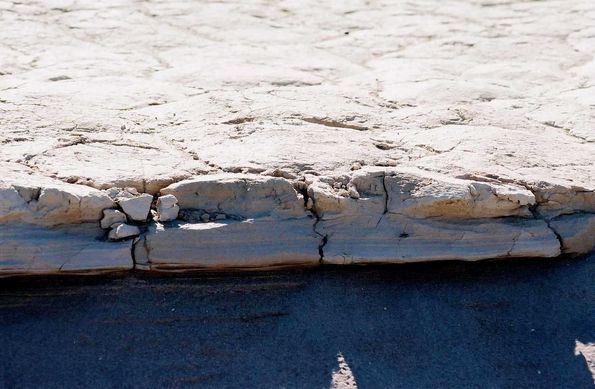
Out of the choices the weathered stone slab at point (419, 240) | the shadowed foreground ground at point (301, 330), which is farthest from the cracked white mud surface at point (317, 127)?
the shadowed foreground ground at point (301, 330)

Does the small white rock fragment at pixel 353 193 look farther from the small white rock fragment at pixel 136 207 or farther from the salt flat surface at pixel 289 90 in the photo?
the small white rock fragment at pixel 136 207

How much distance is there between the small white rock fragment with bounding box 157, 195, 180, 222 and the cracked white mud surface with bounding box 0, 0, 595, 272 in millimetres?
58

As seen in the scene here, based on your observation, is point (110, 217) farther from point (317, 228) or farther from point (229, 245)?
point (317, 228)

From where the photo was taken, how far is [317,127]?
8.54 ft

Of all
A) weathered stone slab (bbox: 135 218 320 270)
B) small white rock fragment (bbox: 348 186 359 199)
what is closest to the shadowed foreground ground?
weathered stone slab (bbox: 135 218 320 270)

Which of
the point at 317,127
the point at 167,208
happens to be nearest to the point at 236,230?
the point at 167,208

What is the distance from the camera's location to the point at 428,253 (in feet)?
7.16

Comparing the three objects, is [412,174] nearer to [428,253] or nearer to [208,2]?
[428,253]

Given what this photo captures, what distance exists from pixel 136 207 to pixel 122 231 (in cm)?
8

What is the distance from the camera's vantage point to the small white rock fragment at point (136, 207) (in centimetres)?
208

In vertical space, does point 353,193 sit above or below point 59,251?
above

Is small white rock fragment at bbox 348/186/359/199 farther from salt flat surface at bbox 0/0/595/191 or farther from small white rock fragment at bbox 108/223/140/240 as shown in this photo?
small white rock fragment at bbox 108/223/140/240

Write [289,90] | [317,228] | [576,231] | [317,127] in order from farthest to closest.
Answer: [289,90]
[317,127]
[576,231]
[317,228]

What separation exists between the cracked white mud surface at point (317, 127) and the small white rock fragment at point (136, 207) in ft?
0.17
